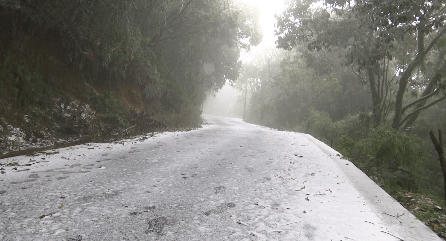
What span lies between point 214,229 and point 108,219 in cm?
87

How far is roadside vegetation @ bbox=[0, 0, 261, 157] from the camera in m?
6.27

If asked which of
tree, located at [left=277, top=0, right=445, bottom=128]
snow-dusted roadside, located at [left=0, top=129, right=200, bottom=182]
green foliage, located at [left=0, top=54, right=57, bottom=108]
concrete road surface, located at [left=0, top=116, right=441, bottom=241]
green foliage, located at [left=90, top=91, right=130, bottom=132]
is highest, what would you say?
tree, located at [left=277, top=0, right=445, bottom=128]

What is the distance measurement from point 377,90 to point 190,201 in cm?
1759

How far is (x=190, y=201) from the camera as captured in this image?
301 centimetres

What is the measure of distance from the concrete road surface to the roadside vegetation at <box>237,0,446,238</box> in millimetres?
843

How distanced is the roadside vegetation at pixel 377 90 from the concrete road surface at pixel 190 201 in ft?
2.76

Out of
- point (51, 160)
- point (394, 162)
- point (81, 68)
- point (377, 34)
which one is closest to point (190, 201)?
point (51, 160)

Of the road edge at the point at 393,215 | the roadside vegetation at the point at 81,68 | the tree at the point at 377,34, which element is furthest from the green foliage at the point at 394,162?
the roadside vegetation at the point at 81,68

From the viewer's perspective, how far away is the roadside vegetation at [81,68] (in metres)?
6.27

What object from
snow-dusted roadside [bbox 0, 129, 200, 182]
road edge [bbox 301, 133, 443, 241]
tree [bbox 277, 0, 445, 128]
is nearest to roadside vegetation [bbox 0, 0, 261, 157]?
snow-dusted roadside [bbox 0, 129, 200, 182]

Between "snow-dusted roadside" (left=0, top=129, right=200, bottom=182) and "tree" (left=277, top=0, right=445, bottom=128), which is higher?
"tree" (left=277, top=0, right=445, bottom=128)

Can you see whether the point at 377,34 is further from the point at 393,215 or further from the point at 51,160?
the point at 51,160

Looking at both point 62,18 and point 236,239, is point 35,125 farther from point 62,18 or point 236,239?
point 236,239

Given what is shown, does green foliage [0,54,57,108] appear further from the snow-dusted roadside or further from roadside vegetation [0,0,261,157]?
the snow-dusted roadside
